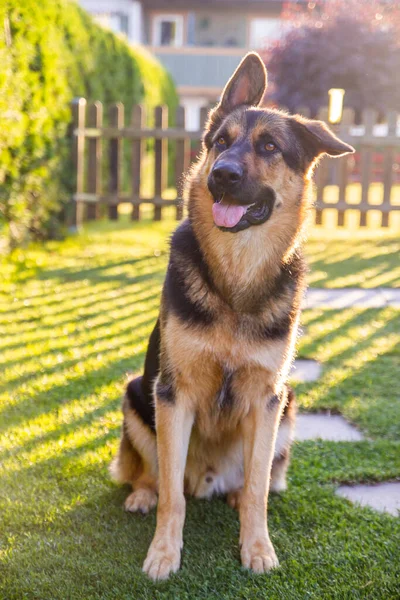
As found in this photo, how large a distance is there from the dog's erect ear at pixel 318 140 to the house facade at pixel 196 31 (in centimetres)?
2640

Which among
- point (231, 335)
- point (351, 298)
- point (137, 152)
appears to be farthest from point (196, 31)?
point (231, 335)

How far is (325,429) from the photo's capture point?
384cm

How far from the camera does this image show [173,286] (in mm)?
2781

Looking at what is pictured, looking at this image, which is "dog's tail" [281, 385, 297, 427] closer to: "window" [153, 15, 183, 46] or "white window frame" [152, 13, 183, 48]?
"white window frame" [152, 13, 183, 48]

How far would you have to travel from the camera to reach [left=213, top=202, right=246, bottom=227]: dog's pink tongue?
2.76 metres

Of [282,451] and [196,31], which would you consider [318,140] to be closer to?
[282,451]

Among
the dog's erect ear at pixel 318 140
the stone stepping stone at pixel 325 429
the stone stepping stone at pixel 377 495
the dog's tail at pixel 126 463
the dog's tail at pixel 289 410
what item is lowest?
the stone stepping stone at pixel 377 495

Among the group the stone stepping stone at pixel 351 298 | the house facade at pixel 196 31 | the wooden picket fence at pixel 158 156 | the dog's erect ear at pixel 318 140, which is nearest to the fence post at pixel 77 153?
the wooden picket fence at pixel 158 156

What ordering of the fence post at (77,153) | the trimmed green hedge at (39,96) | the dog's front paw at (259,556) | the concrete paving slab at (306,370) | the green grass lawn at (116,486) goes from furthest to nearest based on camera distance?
1. the fence post at (77,153)
2. the trimmed green hedge at (39,96)
3. the concrete paving slab at (306,370)
4. the dog's front paw at (259,556)
5. the green grass lawn at (116,486)

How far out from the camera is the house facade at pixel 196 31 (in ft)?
94.5

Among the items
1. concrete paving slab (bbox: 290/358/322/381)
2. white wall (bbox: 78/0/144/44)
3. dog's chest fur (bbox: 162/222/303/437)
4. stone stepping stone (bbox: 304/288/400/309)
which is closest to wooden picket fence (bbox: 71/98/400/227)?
stone stepping stone (bbox: 304/288/400/309)

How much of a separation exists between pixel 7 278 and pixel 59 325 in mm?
1608

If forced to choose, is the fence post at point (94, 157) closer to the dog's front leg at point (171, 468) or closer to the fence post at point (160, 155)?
the fence post at point (160, 155)

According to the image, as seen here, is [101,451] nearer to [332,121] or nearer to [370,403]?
[370,403]
